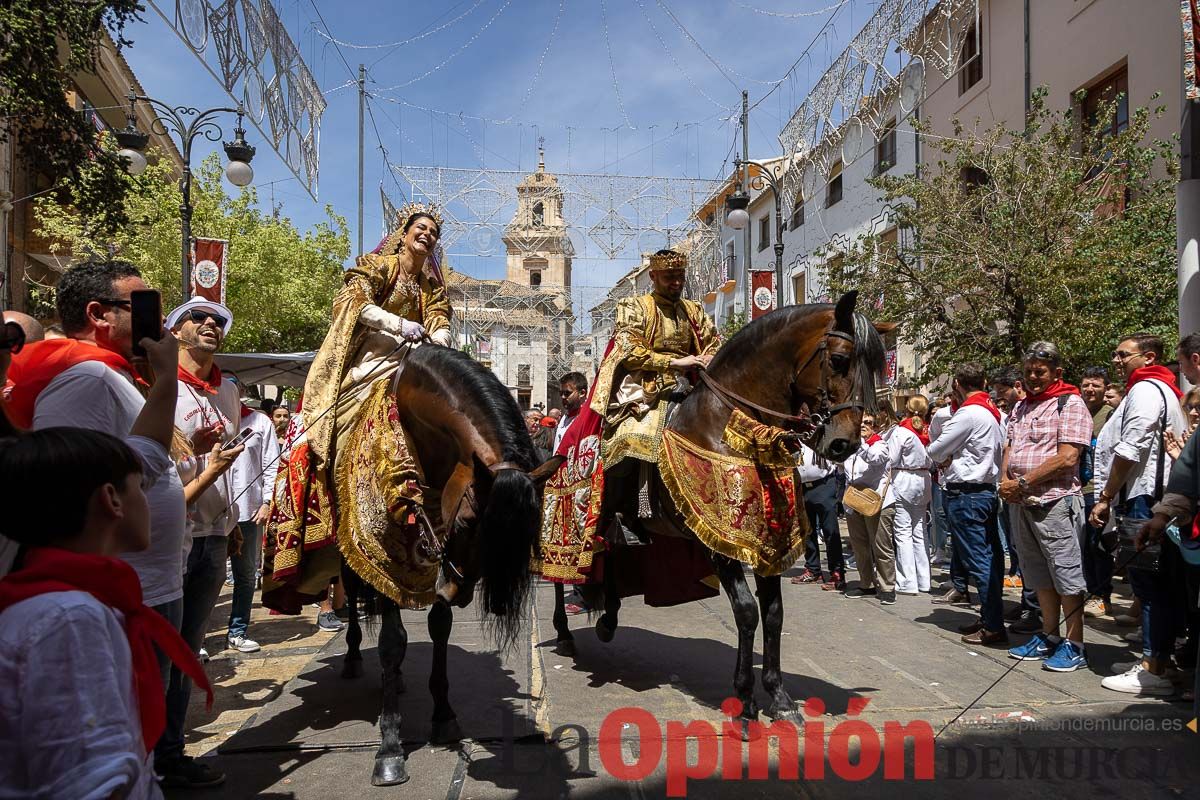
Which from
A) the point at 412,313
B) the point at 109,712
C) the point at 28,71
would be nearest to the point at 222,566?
the point at 412,313

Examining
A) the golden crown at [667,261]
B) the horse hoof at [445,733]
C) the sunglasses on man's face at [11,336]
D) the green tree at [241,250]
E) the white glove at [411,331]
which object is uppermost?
the green tree at [241,250]

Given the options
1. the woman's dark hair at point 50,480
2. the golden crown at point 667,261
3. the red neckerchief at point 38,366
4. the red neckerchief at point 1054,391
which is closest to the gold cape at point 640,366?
the golden crown at point 667,261

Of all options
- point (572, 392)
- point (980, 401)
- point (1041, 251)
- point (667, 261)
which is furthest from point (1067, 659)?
point (1041, 251)

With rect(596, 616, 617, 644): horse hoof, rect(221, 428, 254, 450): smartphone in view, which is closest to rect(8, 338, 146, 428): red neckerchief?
rect(221, 428, 254, 450): smartphone

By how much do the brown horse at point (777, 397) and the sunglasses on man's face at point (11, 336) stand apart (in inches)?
130

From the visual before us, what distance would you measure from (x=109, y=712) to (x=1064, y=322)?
1125 cm

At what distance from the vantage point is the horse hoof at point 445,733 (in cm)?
405

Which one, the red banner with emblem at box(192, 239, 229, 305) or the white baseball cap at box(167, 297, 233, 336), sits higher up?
the red banner with emblem at box(192, 239, 229, 305)

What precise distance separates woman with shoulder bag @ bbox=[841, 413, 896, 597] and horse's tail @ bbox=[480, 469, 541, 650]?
5.52 meters

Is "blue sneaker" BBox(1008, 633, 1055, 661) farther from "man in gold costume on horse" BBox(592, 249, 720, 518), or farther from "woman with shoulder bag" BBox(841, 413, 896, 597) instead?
"man in gold costume on horse" BBox(592, 249, 720, 518)

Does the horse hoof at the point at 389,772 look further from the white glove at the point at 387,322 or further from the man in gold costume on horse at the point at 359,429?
the white glove at the point at 387,322

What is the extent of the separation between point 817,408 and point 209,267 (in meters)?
10.9

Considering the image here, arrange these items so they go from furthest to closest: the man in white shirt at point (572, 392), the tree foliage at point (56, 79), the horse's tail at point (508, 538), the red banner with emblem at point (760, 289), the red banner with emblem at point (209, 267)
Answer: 1. the red banner with emblem at point (760, 289)
2. the red banner with emblem at point (209, 267)
3. the tree foliage at point (56, 79)
4. the man in white shirt at point (572, 392)
5. the horse's tail at point (508, 538)

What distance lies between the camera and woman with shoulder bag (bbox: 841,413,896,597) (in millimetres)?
7945
